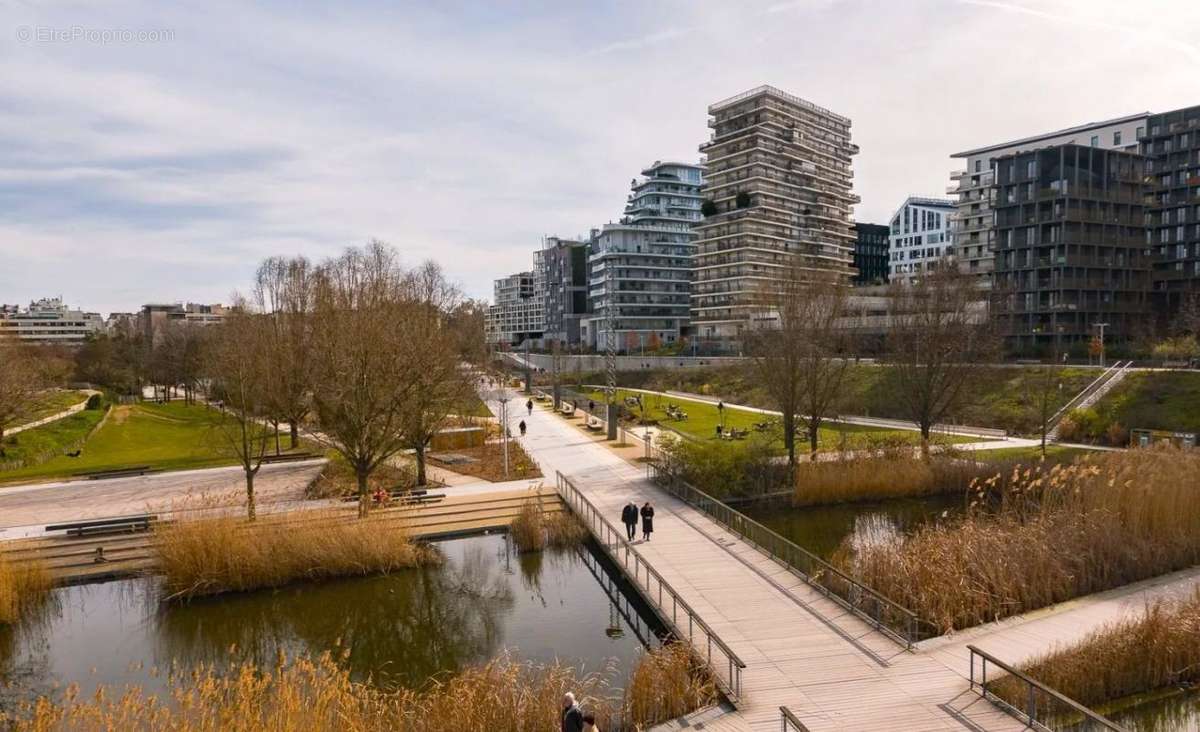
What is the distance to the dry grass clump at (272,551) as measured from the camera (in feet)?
60.1

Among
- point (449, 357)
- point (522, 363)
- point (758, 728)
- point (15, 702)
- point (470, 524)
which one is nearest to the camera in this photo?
point (758, 728)

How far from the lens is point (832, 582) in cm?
1595

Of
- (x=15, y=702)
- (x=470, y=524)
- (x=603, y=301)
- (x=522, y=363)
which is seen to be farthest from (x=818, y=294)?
(x=603, y=301)

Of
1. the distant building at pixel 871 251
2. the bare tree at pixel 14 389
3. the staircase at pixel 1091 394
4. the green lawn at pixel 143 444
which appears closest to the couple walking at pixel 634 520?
the green lawn at pixel 143 444

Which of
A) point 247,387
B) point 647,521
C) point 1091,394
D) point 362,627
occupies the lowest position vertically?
point 362,627

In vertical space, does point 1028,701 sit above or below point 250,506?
below

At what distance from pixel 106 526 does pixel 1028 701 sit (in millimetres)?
23736

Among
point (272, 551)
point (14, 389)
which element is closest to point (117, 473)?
point (14, 389)

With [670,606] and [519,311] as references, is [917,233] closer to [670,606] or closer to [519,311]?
[519,311]

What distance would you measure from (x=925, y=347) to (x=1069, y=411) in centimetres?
1337

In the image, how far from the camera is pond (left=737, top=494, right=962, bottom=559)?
2198 centimetres

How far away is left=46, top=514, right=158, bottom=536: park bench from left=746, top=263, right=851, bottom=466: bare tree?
22.7m

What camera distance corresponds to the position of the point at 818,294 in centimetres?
3231

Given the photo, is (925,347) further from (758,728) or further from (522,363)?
(522,363)
